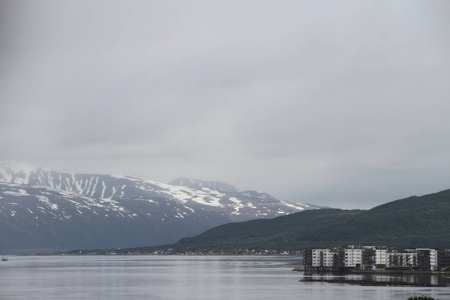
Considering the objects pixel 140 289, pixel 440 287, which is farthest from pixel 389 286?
pixel 140 289

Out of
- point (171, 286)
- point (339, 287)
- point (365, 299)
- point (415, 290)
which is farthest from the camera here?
point (171, 286)

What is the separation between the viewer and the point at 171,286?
189 m

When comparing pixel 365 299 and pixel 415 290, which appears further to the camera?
pixel 415 290

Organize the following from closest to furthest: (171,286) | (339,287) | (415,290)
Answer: (415,290), (339,287), (171,286)

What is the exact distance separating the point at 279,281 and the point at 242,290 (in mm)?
29195

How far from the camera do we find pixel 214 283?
7707 inches

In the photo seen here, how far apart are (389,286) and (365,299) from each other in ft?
115

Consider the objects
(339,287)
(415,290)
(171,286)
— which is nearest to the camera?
(415,290)

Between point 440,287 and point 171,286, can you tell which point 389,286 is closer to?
point 440,287

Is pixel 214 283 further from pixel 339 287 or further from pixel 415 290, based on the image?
pixel 415 290

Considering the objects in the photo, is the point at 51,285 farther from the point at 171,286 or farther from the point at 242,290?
the point at 242,290

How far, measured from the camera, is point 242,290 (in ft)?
557

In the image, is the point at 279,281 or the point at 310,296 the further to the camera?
the point at 279,281

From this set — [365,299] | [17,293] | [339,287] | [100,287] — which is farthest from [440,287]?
[17,293]
